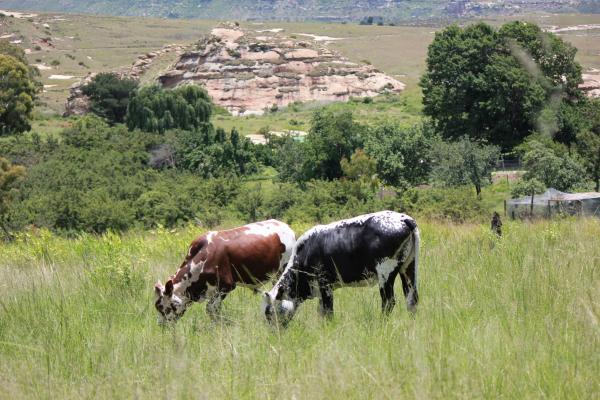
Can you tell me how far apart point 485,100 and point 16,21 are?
110 metres

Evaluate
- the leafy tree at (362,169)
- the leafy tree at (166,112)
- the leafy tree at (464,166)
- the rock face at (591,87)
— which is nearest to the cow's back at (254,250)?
the leafy tree at (464,166)

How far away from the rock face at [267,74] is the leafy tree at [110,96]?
1368 cm

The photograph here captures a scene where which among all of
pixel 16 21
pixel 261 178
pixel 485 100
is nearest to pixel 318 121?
pixel 261 178

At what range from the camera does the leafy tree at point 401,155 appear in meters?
43.7

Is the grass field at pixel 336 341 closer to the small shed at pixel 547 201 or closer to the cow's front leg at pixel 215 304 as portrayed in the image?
the cow's front leg at pixel 215 304

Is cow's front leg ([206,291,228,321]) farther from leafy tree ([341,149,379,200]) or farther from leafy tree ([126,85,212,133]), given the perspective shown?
leafy tree ([126,85,212,133])

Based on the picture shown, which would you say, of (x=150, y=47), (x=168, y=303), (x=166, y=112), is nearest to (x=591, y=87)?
(x=166, y=112)

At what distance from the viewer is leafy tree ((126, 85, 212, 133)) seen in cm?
5594

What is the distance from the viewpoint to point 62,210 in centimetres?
3394

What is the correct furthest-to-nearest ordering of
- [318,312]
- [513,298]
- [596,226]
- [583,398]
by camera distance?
[596,226] < [318,312] < [513,298] < [583,398]

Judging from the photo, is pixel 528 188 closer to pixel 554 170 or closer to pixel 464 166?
pixel 554 170

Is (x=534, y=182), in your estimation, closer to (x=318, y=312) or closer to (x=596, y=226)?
(x=596, y=226)

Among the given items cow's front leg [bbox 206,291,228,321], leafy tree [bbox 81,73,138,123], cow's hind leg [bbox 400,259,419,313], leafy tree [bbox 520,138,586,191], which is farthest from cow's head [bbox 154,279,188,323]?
leafy tree [bbox 81,73,138,123]

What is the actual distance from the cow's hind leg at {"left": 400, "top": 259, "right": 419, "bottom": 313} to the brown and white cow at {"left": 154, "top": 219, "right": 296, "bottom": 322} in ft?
4.29
